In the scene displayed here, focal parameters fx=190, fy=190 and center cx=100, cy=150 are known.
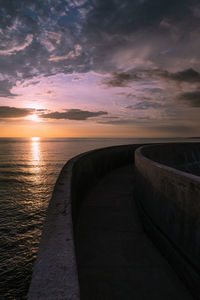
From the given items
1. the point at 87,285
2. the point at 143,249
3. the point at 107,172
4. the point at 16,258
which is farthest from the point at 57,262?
the point at 107,172

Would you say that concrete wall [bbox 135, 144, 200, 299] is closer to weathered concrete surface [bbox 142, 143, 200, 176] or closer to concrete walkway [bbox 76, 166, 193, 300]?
concrete walkway [bbox 76, 166, 193, 300]

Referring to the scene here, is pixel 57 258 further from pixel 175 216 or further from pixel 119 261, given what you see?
pixel 175 216

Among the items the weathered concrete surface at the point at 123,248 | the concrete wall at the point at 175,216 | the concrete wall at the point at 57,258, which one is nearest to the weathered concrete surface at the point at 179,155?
the concrete wall at the point at 175,216

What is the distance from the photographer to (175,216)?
3014 mm

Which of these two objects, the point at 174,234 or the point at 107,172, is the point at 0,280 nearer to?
the point at 174,234

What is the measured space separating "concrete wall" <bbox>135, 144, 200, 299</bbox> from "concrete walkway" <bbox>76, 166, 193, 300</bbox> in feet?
0.66

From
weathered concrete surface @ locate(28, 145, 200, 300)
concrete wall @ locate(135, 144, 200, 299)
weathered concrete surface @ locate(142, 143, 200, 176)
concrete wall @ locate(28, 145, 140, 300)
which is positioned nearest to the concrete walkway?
weathered concrete surface @ locate(28, 145, 200, 300)

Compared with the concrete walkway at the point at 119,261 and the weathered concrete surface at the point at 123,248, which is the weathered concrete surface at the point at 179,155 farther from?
the weathered concrete surface at the point at 123,248

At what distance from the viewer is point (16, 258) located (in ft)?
20.6

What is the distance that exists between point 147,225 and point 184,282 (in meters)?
1.53

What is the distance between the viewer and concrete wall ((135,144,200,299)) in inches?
97.8

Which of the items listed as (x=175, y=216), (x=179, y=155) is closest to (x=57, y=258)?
(x=175, y=216)

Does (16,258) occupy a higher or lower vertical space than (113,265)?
lower

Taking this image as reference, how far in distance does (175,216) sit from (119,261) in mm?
1188
